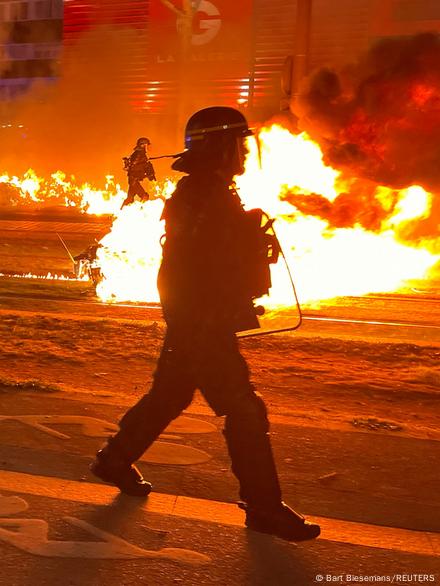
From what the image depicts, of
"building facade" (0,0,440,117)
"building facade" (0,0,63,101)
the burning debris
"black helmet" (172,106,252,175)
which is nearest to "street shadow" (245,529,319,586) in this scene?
"black helmet" (172,106,252,175)

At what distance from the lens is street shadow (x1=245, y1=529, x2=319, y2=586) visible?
256 centimetres

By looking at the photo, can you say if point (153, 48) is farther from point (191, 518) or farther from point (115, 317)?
point (191, 518)

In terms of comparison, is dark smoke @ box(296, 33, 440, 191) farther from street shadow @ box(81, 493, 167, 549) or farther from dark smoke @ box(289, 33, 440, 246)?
street shadow @ box(81, 493, 167, 549)

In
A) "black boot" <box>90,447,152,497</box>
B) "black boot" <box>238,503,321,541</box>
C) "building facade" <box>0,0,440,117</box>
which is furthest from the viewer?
"building facade" <box>0,0,440,117</box>

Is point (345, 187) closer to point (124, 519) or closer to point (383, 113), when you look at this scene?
point (383, 113)

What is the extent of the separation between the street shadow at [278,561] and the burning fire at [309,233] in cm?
293

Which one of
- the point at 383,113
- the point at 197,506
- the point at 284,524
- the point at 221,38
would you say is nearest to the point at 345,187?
the point at 383,113

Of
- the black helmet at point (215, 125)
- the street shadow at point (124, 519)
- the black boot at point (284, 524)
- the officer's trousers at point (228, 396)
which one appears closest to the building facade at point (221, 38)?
the black helmet at point (215, 125)

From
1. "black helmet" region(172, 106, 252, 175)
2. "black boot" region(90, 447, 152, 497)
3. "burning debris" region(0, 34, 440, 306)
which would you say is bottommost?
"black boot" region(90, 447, 152, 497)

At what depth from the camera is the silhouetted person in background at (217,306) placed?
9.53 feet

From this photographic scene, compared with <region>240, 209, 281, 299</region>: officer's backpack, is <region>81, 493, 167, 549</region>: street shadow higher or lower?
lower

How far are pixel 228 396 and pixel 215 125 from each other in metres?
1.13

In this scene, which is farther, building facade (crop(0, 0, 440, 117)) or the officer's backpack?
building facade (crop(0, 0, 440, 117))

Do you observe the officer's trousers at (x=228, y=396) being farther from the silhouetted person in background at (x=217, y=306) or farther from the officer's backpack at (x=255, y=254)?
the officer's backpack at (x=255, y=254)
